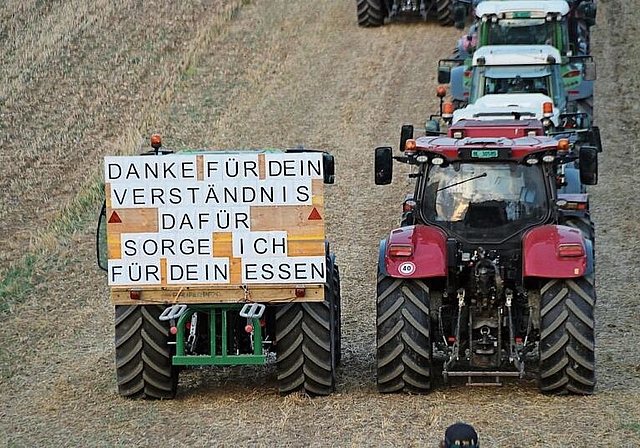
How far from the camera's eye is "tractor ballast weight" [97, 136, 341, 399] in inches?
390

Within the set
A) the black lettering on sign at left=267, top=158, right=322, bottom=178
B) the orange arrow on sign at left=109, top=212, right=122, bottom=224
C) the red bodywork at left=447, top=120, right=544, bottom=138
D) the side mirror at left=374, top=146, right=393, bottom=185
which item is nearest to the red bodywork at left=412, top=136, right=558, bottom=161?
the side mirror at left=374, top=146, right=393, bottom=185

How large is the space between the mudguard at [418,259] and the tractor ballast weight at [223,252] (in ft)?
1.64

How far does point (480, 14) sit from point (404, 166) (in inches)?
99.7

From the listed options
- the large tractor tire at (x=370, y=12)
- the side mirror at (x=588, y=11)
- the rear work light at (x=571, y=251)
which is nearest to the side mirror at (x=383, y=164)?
the rear work light at (x=571, y=251)

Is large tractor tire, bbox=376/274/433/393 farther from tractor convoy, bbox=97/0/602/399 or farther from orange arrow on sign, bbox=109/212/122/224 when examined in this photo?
orange arrow on sign, bbox=109/212/122/224

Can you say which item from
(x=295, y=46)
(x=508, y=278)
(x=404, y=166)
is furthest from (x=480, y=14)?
(x=508, y=278)

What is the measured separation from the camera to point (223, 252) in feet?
32.8

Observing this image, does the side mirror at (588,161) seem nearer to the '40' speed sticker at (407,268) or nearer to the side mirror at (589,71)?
the '40' speed sticker at (407,268)

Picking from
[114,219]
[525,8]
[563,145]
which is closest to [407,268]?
[563,145]

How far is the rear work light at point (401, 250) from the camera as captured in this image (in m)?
10.0

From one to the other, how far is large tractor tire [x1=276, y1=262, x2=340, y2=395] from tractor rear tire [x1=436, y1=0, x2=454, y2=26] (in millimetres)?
17259

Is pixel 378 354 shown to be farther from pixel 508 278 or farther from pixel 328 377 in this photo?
pixel 508 278

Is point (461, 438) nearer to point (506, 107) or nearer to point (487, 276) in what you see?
point (487, 276)

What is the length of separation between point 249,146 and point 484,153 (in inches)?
440
